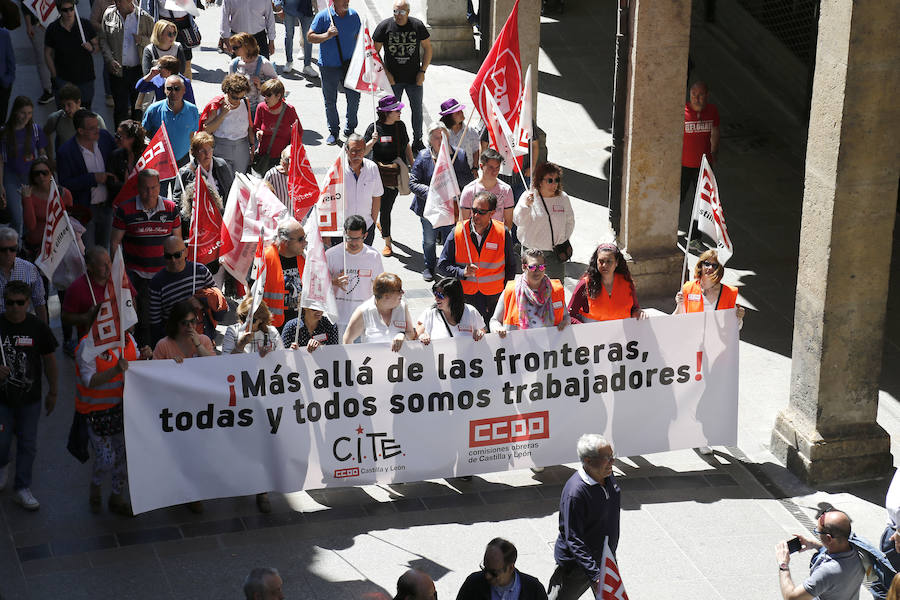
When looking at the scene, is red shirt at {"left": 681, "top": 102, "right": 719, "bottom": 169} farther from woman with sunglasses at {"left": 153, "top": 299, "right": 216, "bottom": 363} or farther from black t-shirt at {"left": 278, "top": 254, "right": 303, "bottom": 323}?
woman with sunglasses at {"left": 153, "top": 299, "right": 216, "bottom": 363}

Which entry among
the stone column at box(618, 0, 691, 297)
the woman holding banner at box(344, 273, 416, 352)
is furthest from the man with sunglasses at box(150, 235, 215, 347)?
the stone column at box(618, 0, 691, 297)

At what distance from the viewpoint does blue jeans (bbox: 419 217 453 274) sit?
46.0ft

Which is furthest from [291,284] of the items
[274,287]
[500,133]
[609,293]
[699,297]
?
[500,133]

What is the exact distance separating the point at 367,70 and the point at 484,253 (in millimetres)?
3827

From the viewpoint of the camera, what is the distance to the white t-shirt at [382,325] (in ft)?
33.4

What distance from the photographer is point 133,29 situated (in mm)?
16406

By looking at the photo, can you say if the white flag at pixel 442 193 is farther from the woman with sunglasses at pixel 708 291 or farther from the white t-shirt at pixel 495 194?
the woman with sunglasses at pixel 708 291

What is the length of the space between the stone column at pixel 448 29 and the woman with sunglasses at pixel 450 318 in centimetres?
1170

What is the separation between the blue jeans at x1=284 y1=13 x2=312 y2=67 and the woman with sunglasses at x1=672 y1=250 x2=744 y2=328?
10.1m

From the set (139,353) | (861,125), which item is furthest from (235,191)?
(861,125)

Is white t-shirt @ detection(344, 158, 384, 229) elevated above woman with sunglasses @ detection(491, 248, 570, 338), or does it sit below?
above

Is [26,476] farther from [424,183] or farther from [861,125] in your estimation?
[861,125]

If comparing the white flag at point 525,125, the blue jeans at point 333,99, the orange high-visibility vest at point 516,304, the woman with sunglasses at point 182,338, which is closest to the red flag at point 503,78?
the white flag at point 525,125

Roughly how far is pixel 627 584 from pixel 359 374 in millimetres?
2375
